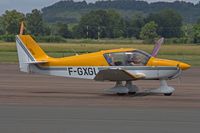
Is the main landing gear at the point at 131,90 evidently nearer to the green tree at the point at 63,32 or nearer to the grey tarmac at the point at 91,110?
the grey tarmac at the point at 91,110

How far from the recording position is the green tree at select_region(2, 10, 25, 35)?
14412 cm

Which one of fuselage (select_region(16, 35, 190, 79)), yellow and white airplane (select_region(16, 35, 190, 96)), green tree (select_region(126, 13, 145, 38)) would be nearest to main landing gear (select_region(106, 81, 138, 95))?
yellow and white airplane (select_region(16, 35, 190, 96))

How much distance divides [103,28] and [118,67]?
426 feet

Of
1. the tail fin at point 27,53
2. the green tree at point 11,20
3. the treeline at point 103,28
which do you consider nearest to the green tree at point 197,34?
the treeline at point 103,28

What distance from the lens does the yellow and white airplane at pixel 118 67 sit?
2348 cm

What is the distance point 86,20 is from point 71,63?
13443cm

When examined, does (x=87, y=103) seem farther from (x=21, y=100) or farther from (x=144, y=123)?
(x=144, y=123)

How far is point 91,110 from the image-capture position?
17.6 meters

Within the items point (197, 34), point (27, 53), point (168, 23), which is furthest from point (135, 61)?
point (168, 23)

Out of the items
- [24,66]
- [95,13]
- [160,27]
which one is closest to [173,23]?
[160,27]

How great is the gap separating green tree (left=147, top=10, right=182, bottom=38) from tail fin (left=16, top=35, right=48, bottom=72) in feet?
430

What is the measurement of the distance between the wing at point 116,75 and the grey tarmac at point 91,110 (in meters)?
0.68

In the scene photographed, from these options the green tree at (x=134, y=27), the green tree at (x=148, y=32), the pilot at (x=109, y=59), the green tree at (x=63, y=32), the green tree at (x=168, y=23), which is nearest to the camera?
the pilot at (x=109, y=59)

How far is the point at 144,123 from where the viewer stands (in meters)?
14.5
